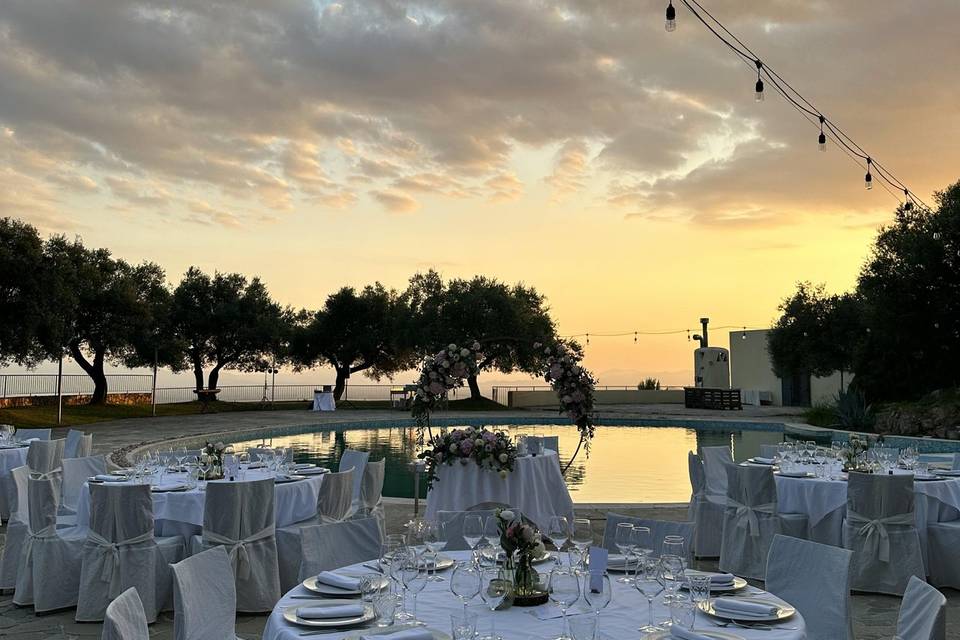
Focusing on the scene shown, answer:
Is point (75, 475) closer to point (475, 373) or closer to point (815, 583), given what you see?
point (475, 373)

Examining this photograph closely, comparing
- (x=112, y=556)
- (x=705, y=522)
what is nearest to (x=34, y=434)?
(x=112, y=556)

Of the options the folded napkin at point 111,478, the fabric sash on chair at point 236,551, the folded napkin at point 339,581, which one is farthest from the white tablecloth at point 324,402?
the folded napkin at point 339,581

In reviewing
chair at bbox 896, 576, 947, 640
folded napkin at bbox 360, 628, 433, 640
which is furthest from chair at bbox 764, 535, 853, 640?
folded napkin at bbox 360, 628, 433, 640

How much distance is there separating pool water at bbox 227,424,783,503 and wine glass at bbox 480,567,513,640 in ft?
25.9

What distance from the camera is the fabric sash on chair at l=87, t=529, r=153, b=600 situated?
521cm

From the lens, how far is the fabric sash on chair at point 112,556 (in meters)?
5.21

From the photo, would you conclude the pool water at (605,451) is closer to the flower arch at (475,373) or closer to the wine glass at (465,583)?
the flower arch at (475,373)

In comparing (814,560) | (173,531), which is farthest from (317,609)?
(173,531)

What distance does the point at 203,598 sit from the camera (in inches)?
125

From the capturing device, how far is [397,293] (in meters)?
36.0

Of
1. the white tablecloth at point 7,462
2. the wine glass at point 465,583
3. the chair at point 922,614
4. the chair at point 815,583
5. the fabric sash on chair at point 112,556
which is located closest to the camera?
the chair at point 922,614

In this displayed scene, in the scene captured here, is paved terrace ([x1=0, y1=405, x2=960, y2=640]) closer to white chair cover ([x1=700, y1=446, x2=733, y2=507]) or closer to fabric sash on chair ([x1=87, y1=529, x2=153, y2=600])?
fabric sash on chair ([x1=87, y1=529, x2=153, y2=600])

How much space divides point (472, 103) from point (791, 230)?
838 centimetres

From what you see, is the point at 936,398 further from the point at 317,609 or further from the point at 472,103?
the point at 317,609
